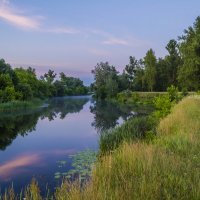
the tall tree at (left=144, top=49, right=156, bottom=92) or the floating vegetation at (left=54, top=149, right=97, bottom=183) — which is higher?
the tall tree at (left=144, top=49, right=156, bottom=92)

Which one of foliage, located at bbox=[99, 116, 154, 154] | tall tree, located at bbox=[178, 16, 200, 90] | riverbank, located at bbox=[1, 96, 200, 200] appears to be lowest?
foliage, located at bbox=[99, 116, 154, 154]

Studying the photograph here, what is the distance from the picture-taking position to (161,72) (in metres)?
74.9

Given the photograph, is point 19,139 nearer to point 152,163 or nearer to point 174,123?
point 174,123

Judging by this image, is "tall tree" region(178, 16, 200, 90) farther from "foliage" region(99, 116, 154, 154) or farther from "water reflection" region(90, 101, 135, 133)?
"foliage" region(99, 116, 154, 154)

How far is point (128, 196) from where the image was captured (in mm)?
5566

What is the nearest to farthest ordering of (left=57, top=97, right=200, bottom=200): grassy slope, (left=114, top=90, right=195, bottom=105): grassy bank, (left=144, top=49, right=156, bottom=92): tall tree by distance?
(left=57, top=97, right=200, bottom=200): grassy slope
(left=114, top=90, right=195, bottom=105): grassy bank
(left=144, top=49, right=156, bottom=92): tall tree

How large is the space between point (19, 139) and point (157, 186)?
64.1 feet

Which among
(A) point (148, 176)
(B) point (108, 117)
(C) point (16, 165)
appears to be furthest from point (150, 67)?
(A) point (148, 176)

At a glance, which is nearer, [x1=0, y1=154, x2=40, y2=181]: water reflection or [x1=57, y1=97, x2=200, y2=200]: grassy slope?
[x1=57, y1=97, x2=200, y2=200]: grassy slope

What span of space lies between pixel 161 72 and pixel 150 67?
3.15 m

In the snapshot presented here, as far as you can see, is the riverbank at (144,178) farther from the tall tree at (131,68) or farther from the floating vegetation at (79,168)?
the tall tree at (131,68)

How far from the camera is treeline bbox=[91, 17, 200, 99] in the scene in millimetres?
33500

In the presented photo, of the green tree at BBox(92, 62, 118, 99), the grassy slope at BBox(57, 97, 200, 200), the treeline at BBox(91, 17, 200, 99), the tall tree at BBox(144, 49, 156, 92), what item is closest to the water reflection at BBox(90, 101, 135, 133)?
the treeline at BBox(91, 17, 200, 99)

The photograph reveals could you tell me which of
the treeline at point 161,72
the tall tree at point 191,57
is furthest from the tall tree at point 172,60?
the tall tree at point 191,57
